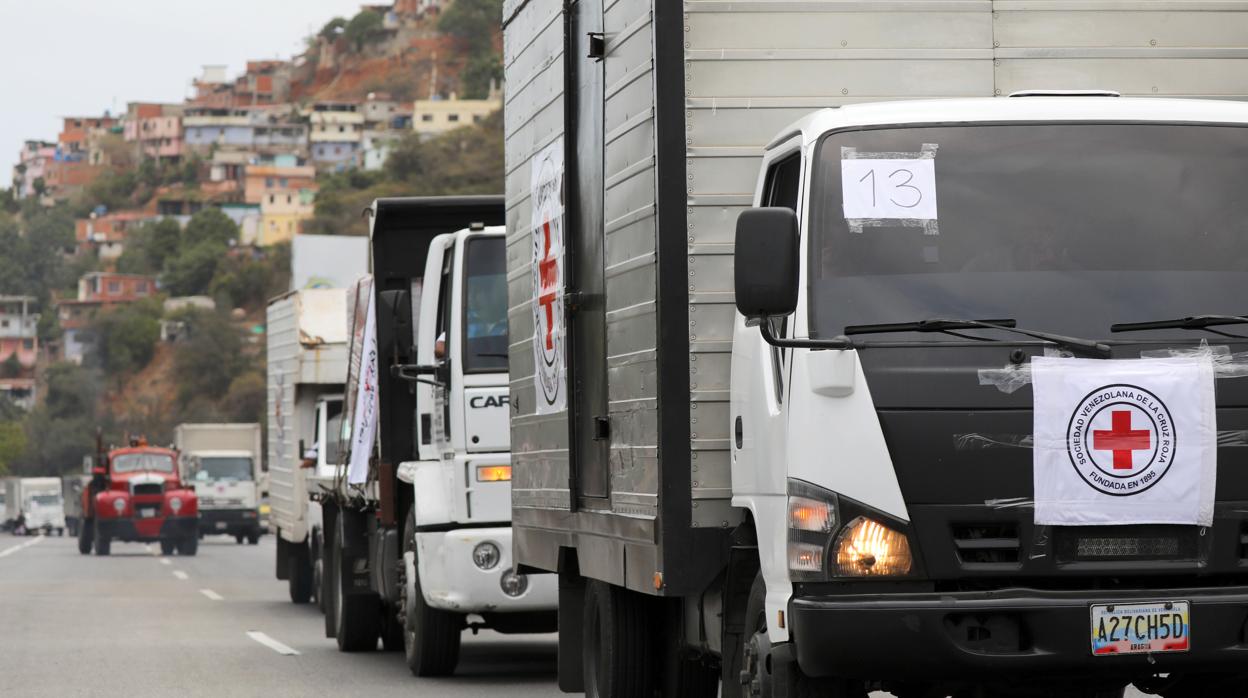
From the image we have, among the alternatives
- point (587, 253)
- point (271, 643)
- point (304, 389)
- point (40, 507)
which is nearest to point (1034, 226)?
point (587, 253)

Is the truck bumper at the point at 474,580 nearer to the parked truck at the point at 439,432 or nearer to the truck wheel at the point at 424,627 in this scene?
the parked truck at the point at 439,432

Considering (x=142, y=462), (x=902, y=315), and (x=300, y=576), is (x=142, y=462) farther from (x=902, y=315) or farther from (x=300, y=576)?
(x=902, y=315)

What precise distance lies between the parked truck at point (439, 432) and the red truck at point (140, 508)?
99.8ft

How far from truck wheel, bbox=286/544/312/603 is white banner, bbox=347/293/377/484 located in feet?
28.7

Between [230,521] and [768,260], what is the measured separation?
48.2 metres

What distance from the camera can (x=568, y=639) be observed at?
33.1 feet

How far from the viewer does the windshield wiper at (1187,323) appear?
6.45 metres

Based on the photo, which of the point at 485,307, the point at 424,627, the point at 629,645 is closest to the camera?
the point at 629,645

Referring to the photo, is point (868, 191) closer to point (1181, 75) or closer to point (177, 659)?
point (1181, 75)

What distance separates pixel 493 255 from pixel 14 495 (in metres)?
73.1

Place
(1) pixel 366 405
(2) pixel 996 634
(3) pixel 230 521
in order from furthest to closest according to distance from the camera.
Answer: (3) pixel 230 521, (1) pixel 366 405, (2) pixel 996 634

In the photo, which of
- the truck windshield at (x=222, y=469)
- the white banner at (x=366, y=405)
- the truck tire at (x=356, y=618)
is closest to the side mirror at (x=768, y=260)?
the white banner at (x=366, y=405)

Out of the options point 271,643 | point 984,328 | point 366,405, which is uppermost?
point 366,405

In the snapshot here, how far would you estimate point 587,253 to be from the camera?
8.95 meters
